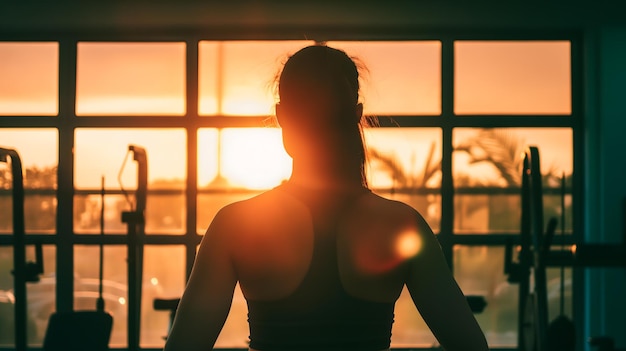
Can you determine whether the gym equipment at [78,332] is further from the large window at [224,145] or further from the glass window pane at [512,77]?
the glass window pane at [512,77]

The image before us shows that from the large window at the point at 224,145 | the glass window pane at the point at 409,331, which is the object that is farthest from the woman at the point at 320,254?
the glass window pane at the point at 409,331

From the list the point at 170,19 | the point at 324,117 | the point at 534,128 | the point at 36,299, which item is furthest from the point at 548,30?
the point at 324,117

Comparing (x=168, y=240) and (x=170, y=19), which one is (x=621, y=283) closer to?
A: (x=168, y=240)

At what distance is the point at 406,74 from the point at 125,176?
7.36 ft

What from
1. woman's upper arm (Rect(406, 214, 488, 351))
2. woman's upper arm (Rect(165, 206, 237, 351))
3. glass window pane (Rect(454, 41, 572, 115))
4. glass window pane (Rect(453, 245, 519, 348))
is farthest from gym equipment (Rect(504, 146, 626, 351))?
woman's upper arm (Rect(165, 206, 237, 351))

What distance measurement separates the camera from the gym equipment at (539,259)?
433 cm

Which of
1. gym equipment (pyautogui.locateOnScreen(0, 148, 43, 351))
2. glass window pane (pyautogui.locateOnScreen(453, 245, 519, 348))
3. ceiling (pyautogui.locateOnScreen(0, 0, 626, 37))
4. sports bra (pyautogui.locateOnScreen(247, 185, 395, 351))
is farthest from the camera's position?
glass window pane (pyautogui.locateOnScreen(453, 245, 519, 348))

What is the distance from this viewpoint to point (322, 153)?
112cm

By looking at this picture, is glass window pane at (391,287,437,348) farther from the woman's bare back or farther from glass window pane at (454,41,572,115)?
the woman's bare back

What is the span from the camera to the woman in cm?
107

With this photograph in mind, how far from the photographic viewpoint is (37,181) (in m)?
6.39

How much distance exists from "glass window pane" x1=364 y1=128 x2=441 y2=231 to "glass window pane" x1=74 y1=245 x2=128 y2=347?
2025 mm

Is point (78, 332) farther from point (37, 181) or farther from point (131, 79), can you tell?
point (131, 79)

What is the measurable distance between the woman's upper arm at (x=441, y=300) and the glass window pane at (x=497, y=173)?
5243 mm
